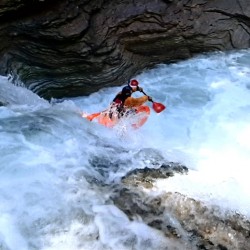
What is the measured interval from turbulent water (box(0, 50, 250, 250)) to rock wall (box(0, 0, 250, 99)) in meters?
0.28

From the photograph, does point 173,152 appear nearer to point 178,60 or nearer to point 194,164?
point 194,164

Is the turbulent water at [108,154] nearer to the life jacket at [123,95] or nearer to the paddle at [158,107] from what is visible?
the paddle at [158,107]

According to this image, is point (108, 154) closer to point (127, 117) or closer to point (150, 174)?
point (150, 174)

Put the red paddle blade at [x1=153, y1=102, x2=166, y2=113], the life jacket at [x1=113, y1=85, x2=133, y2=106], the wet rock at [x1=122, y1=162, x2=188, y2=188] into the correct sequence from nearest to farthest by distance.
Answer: the wet rock at [x1=122, y1=162, x2=188, y2=188] → the life jacket at [x1=113, y1=85, x2=133, y2=106] → the red paddle blade at [x1=153, y1=102, x2=166, y2=113]

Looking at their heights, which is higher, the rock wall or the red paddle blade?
the rock wall

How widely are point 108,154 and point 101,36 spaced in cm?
245

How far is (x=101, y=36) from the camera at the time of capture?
6.50m

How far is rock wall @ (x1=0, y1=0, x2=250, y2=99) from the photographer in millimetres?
6125

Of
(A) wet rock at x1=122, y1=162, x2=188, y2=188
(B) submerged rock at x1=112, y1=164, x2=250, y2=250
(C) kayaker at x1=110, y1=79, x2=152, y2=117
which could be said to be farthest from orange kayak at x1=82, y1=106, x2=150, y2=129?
(B) submerged rock at x1=112, y1=164, x2=250, y2=250

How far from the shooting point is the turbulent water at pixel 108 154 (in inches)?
141

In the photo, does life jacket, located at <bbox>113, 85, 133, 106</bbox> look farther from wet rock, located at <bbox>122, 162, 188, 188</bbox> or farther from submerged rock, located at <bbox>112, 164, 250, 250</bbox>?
submerged rock, located at <bbox>112, 164, 250, 250</bbox>

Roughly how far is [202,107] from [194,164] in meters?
1.80

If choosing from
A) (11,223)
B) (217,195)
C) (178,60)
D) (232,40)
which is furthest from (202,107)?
(11,223)

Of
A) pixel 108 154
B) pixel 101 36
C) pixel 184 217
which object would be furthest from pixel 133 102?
pixel 184 217
